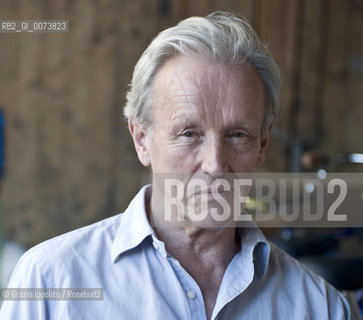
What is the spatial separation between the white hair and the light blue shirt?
26 centimetres

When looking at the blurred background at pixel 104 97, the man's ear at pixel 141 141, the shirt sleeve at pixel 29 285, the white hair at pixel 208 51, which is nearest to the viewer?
the shirt sleeve at pixel 29 285

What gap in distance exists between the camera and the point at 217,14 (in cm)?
126

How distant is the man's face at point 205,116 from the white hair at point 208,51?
0.07 ft

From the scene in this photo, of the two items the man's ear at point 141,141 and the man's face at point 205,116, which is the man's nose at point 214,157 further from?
the man's ear at point 141,141

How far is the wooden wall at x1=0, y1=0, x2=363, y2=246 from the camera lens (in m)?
3.53

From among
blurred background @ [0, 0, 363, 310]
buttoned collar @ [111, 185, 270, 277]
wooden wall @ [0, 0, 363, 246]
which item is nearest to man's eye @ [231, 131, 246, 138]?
buttoned collar @ [111, 185, 270, 277]

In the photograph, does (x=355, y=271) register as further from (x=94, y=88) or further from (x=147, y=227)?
(x=94, y=88)

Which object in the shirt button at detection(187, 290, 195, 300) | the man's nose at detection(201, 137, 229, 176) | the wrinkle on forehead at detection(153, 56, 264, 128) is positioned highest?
the wrinkle on forehead at detection(153, 56, 264, 128)

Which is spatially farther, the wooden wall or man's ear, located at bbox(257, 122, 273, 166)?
the wooden wall

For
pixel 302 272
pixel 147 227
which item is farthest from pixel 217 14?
pixel 302 272

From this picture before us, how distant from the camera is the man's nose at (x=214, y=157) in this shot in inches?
44.2

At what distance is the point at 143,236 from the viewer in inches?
45.6

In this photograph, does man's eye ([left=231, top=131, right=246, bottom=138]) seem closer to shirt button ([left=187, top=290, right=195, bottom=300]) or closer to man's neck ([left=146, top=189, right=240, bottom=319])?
man's neck ([left=146, top=189, right=240, bottom=319])

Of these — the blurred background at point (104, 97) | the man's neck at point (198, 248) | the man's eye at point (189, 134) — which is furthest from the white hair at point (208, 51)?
the blurred background at point (104, 97)
